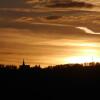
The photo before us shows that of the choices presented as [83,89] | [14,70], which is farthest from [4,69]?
[83,89]

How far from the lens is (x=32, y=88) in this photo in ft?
465

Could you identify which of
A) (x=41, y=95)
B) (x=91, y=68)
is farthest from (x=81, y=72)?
(x=41, y=95)

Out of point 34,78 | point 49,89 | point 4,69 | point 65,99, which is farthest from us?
point 4,69

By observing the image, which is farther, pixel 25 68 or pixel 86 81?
pixel 25 68

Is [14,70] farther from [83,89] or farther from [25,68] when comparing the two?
[83,89]

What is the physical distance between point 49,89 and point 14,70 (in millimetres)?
28836

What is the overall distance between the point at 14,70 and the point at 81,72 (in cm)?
2494

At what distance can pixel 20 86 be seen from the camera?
14362cm

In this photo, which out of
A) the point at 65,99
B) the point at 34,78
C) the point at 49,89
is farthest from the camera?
the point at 34,78

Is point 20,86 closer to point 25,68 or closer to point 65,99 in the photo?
point 65,99

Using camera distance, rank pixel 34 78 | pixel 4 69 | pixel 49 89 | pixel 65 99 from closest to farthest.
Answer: pixel 65 99 → pixel 49 89 → pixel 34 78 → pixel 4 69

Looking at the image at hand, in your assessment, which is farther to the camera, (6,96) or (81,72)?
(81,72)

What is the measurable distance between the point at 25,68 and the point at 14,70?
14.7ft

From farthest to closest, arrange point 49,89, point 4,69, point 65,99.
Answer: point 4,69 < point 49,89 < point 65,99
